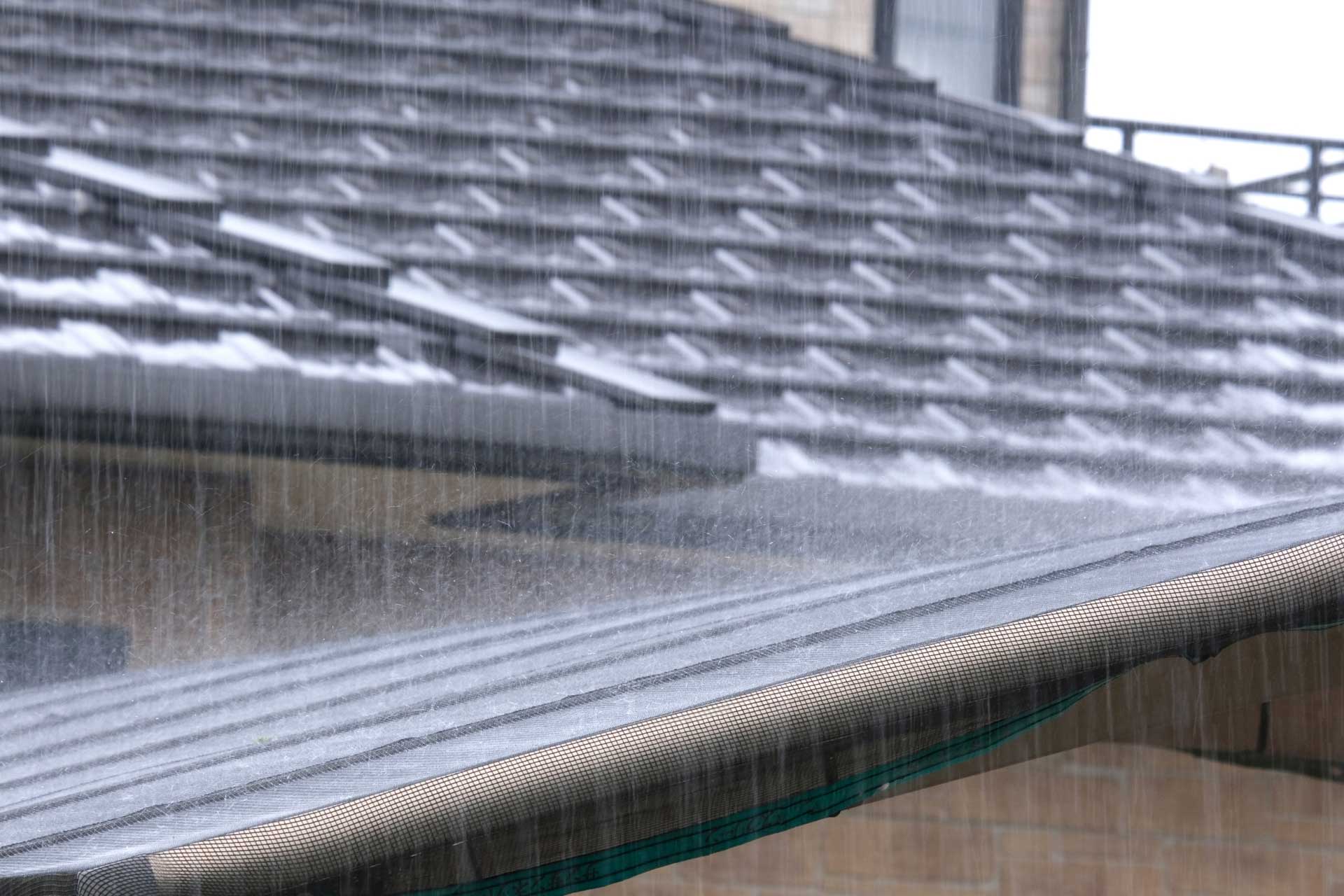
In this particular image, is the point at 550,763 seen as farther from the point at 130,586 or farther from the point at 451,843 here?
the point at 130,586

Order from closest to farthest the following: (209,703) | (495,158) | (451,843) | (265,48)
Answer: (451,843) → (209,703) → (495,158) → (265,48)

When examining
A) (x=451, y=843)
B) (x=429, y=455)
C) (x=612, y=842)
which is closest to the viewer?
(x=451, y=843)

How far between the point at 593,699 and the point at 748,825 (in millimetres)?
257

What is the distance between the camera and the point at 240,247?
350 cm

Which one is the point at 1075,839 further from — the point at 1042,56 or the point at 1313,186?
the point at 1042,56

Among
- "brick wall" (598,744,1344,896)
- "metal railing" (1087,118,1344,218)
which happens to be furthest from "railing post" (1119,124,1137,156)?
"brick wall" (598,744,1344,896)

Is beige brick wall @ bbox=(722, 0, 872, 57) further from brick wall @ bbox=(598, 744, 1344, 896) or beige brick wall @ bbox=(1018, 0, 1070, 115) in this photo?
brick wall @ bbox=(598, 744, 1344, 896)

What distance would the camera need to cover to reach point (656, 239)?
422cm

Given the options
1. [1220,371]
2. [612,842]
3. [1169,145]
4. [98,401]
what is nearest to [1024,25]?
[1169,145]

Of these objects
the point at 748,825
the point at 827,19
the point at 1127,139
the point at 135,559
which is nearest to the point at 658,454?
the point at 135,559

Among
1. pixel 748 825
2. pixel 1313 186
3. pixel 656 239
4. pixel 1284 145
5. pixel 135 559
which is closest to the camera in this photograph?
pixel 748 825

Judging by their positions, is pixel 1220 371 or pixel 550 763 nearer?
pixel 550 763

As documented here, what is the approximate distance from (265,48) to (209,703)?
2706 millimetres

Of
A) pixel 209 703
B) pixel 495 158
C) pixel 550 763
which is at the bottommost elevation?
pixel 209 703
